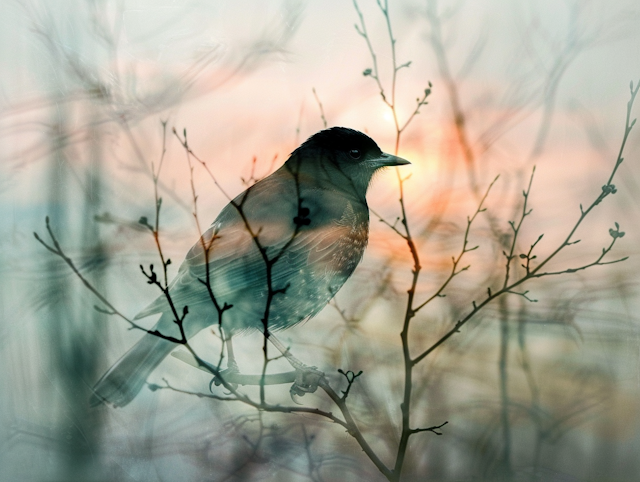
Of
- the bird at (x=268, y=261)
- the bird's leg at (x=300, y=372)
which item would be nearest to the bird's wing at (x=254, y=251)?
the bird at (x=268, y=261)

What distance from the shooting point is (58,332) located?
4.35ft

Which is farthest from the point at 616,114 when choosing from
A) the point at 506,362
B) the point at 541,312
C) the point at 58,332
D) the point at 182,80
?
the point at 58,332

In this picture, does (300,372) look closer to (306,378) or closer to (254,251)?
(306,378)

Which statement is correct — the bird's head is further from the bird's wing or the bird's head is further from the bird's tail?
the bird's tail

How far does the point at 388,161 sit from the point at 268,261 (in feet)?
1.09

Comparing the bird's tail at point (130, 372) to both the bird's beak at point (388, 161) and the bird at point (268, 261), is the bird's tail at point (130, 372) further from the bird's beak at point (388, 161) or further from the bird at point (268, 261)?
the bird's beak at point (388, 161)

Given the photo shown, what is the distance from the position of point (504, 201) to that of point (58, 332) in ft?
3.32

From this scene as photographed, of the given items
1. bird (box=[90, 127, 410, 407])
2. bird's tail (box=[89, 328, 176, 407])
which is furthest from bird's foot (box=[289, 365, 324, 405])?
bird's tail (box=[89, 328, 176, 407])

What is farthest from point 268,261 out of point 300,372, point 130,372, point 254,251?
point 130,372

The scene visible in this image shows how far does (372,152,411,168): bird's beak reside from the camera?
1294 millimetres

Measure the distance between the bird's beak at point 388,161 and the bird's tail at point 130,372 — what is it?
59 centimetres

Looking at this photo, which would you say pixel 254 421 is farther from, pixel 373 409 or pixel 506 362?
pixel 506 362

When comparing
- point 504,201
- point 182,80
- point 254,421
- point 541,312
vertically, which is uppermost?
point 182,80

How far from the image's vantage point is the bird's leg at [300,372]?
1.29m
